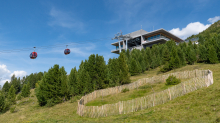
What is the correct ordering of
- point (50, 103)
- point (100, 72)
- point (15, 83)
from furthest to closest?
point (15, 83) < point (100, 72) < point (50, 103)

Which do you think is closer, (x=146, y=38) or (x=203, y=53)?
(x=203, y=53)

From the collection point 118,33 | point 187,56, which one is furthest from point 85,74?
point 118,33

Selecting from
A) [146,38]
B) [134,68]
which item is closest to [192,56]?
[134,68]

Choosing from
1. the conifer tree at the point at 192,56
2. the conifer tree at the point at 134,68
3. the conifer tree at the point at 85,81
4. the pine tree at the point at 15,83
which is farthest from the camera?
the pine tree at the point at 15,83

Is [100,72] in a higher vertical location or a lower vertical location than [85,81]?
higher

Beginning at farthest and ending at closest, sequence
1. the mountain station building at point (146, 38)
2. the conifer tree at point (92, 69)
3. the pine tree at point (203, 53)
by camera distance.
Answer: the mountain station building at point (146, 38) → the pine tree at point (203, 53) → the conifer tree at point (92, 69)

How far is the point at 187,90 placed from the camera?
14500 mm

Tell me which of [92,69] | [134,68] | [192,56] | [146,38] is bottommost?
[92,69]

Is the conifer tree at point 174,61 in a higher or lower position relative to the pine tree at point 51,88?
higher

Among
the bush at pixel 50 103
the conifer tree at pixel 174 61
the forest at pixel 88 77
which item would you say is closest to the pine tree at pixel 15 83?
the forest at pixel 88 77

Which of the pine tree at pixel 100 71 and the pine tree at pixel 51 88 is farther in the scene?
the pine tree at pixel 100 71

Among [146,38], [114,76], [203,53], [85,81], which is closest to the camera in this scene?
[85,81]

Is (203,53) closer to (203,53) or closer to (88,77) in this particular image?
(203,53)

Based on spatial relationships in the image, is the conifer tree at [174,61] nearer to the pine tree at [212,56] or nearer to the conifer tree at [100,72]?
the pine tree at [212,56]
